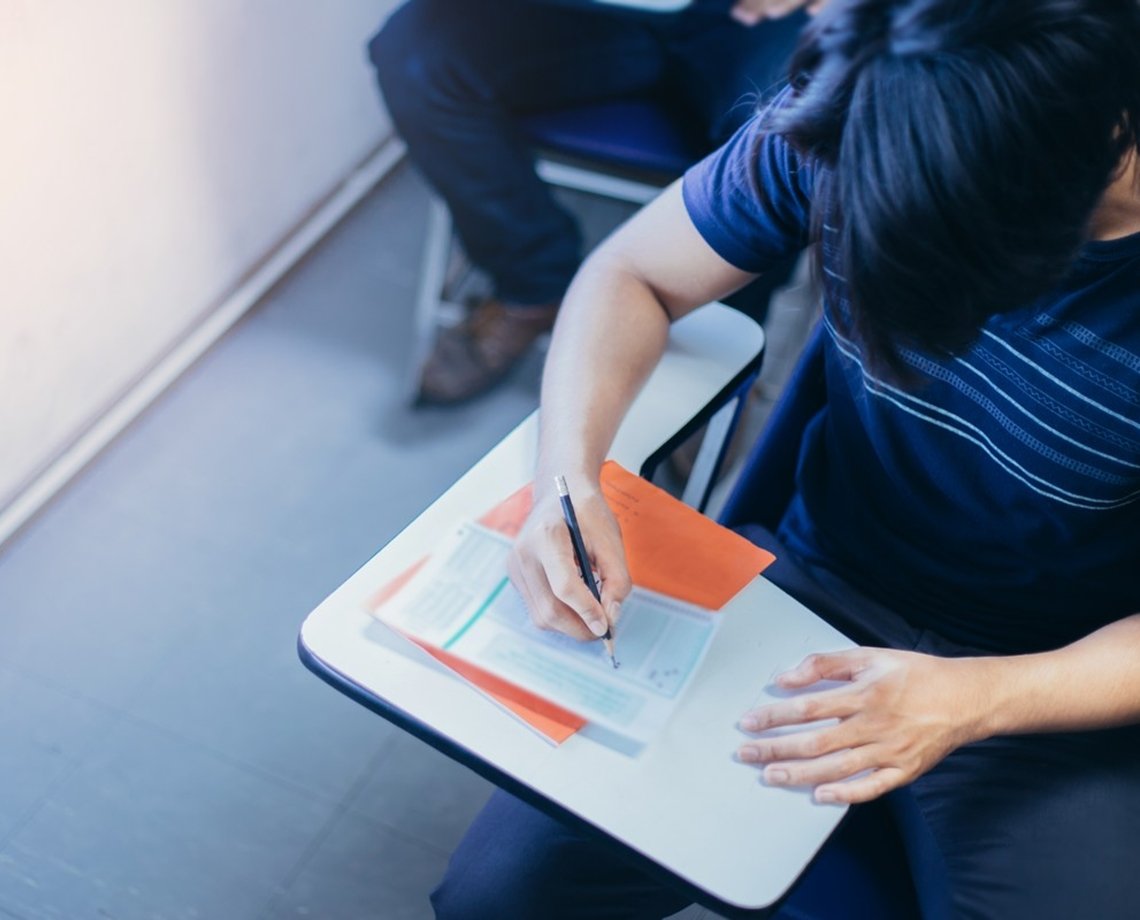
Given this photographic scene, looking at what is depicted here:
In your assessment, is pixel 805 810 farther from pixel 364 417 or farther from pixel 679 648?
pixel 364 417

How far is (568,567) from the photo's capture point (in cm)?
88

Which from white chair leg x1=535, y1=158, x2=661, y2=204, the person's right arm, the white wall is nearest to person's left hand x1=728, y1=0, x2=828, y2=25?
white chair leg x1=535, y1=158, x2=661, y2=204

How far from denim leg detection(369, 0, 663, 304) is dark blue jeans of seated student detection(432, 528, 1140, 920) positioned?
1.17m

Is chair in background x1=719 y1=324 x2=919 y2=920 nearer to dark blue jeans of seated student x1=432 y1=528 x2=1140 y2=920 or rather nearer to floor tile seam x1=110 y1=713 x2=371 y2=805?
dark blue jeans of seated student x1=432 y1=528 x2=1140 y2=920

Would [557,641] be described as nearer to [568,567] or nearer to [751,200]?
[568,567]

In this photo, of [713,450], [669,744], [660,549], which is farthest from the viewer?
[713,450]

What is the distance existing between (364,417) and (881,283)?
1.52m

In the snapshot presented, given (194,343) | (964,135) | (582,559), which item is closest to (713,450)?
(582,559)

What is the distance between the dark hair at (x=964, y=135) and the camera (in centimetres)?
62

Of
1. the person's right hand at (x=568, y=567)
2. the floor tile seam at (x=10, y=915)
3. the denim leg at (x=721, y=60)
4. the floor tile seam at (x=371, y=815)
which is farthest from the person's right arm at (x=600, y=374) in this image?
the floor tile seam at (x=10, y=915)

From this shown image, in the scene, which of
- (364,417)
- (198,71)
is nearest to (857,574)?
(364,417)

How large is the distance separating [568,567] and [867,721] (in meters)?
0.27

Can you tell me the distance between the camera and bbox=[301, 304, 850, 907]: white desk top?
77cm

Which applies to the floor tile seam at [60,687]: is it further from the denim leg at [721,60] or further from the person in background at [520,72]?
the denim leg at [721,60]
